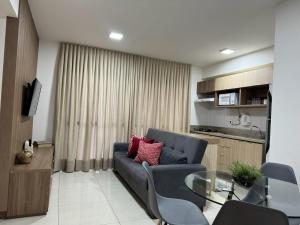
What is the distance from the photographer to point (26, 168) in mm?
2658

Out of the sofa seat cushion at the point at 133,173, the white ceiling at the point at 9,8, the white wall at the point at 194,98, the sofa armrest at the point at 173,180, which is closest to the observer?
the white ceiling at the point at 9,8

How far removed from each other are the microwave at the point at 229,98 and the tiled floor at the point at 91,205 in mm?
2449

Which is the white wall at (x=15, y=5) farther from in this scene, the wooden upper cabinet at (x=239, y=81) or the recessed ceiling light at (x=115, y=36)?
the wooden upper cabinet at (x=239, y=81)

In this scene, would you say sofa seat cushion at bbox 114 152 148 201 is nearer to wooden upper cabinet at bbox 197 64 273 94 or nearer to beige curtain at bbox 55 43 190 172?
beige curtain at bbox 55 43 190 172

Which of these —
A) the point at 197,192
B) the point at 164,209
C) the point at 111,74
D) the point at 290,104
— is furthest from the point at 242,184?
A: the point at 111,74

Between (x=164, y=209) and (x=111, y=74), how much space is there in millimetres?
3456

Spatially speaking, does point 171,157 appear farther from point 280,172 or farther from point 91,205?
point 280,172

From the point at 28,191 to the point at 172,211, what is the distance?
174 centimetres

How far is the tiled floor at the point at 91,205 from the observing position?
256 cm

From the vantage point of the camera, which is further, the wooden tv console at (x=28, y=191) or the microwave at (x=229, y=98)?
the microwave at (x=229, y=98)

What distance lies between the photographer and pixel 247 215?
1.19 metres

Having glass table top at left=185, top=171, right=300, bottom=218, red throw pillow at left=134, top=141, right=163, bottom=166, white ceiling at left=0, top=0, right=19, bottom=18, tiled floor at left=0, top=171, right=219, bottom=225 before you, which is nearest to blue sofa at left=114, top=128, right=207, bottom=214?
red throw pillow at left=134, top=141, right=163, bottom=166

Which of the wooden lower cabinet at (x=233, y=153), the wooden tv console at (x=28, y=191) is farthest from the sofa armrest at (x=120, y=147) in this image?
the wooden tv console at (x=28, y=191)

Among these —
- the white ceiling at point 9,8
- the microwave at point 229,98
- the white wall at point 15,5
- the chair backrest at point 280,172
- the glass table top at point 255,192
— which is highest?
the white wall at point 15,5
